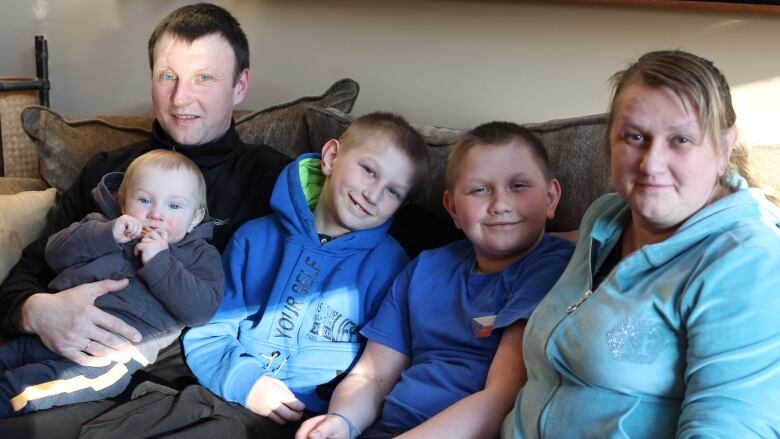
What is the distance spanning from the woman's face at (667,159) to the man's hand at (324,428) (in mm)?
685

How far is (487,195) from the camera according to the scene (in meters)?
1.67

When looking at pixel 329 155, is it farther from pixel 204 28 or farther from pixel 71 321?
pixel 71 321

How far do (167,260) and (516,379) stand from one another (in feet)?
2.55

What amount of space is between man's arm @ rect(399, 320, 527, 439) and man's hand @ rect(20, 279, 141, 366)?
71 centimetres

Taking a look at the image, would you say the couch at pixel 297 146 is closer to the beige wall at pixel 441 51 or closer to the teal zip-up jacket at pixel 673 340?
the beige wall at pixel 441 51

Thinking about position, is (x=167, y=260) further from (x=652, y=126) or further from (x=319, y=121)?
(x=652, y=126)

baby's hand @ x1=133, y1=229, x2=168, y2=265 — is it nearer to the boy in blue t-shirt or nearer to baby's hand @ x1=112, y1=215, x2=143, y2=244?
baby's hand @ x1=112, y1=215, x2=143, y2=244

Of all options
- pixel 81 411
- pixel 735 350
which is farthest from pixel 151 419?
pixel 735 350

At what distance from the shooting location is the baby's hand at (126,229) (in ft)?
6.12

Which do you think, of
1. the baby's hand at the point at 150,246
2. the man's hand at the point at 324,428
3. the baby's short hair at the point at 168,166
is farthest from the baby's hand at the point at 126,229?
the man's hand at the point at 324,428

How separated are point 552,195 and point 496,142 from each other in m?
0.16

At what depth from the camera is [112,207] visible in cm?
202

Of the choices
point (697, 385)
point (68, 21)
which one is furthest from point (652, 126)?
point (68, 21)

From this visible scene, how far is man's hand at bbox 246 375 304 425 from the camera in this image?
174cm
